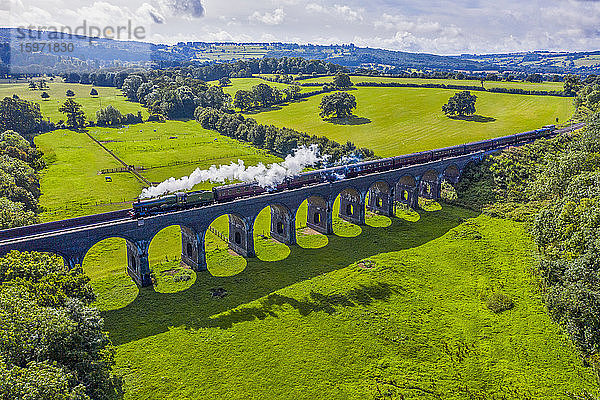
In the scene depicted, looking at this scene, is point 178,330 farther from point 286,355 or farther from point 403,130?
point 403,130

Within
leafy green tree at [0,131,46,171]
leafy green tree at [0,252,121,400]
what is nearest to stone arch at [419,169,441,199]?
leafy green tree at [0,252,121,400]

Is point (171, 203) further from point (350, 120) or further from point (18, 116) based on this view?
point (18, 116)

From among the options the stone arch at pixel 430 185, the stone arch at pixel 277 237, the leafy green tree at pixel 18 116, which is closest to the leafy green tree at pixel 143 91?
the leafy green tree at pixel 18 116

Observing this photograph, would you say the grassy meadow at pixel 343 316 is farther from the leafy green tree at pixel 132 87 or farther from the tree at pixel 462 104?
the leafy green tree at pixel 132 87

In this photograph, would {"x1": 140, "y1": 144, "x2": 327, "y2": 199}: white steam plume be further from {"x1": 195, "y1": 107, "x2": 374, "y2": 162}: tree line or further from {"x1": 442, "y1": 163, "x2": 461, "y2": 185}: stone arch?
{"x1": 442, "y1": 163, "x2": 461, "y2": 185}: stone arch

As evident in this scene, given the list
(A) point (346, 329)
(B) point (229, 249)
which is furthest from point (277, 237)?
(A) point (346, 329)

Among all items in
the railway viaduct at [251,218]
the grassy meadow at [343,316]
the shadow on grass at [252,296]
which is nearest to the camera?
the grassy meadow at [343,316]

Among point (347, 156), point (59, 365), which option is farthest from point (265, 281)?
point (347, 156)
